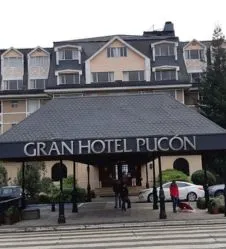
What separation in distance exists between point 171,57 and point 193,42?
4.74 m

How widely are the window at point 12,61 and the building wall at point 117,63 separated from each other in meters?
9.94

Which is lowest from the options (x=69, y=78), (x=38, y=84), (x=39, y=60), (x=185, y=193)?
(x=185, y=193)

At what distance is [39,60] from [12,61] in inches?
130

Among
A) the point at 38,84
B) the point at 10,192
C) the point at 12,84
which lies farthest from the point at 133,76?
the point at 10,192

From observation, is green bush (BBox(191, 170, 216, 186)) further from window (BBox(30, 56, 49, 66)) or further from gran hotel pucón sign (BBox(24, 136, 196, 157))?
window (BBox(30, 56, 49, 66))

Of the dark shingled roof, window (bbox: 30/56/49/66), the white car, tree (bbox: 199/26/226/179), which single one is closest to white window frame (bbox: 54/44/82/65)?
window (bbox: 30/56/49/66)

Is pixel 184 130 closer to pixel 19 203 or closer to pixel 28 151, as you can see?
pixel 28 151

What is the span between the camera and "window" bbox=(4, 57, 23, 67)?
63894 mm

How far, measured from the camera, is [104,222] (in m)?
21.5

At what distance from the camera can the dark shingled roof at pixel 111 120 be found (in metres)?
22.1

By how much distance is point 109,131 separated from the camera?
22344mm

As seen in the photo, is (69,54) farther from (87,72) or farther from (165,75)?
(165,75)

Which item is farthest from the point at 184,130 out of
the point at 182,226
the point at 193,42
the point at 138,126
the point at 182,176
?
the point at 193,42

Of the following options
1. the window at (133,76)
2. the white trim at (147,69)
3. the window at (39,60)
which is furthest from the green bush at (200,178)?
the window at (39,60)
